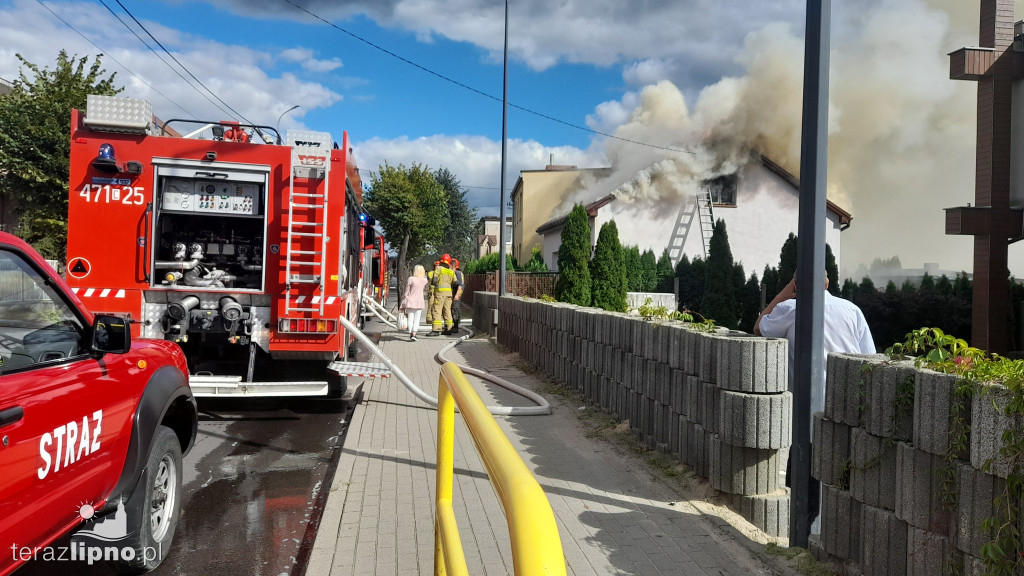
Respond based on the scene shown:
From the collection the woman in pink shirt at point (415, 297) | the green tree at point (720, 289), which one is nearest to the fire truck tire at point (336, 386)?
the woman in pink shirt at point (415, 297)

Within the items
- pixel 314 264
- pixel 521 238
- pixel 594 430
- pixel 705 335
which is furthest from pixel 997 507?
pixel 521 238

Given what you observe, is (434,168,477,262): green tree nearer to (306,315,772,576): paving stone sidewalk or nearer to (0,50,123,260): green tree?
(0,50,123,260): green tree

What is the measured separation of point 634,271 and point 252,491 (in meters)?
23.3

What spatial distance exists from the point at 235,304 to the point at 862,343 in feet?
19.9

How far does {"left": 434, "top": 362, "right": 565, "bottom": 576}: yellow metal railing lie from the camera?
4.26 feet

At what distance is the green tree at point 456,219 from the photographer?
2443 inches

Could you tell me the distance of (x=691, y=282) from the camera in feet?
89.9

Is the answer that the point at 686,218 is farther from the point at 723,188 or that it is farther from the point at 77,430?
the point at 77,430

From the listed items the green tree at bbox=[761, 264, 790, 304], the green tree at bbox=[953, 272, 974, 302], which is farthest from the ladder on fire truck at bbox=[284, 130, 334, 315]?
the green tree at bbox=[761, 264, 790, 304]

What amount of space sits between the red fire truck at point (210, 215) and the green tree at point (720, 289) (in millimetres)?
15735

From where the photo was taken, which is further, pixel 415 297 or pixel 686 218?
Result: pixel 686 218

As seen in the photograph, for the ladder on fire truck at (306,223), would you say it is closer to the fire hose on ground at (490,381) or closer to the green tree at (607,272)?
the fire hose on ground at (490,381)

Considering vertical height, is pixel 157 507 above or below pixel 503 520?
below
